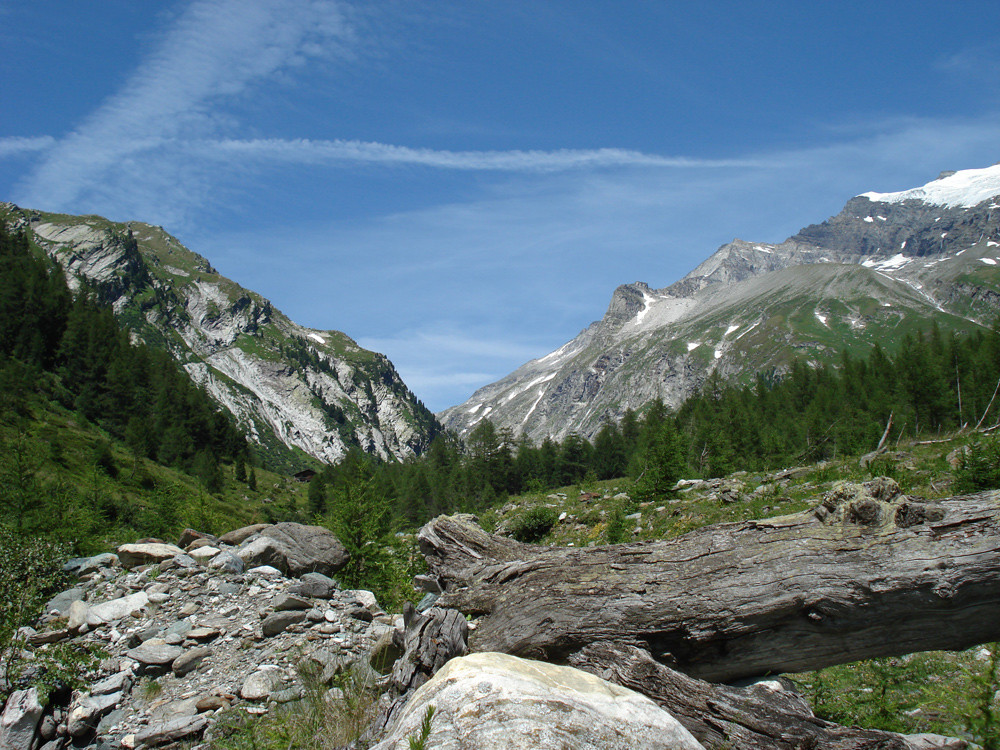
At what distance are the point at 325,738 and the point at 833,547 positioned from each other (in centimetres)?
669

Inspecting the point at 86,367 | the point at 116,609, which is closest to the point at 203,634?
the point at 116,609

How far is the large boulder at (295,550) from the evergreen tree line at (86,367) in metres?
49.3

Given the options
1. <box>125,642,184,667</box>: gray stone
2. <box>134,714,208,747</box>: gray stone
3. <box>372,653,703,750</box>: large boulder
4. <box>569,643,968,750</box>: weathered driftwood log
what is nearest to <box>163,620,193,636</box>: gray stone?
<box>125,642,184,667</box>: gray stone

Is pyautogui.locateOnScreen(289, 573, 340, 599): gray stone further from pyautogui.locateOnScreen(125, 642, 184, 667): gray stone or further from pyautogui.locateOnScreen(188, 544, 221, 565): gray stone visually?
pyautogui.locateOnScreen(188, 544, 221, 565): gray stone

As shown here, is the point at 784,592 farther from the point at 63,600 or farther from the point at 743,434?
the point at 743,434

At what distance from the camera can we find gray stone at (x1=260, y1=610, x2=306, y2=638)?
33.3 feet

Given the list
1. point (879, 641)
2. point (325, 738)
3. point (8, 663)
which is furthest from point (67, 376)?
point (879, 641)

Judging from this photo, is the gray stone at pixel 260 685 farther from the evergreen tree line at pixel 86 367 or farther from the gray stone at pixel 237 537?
the evergreen tree line at pixel 86 367

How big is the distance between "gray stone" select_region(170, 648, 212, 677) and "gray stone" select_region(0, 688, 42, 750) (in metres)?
1.81

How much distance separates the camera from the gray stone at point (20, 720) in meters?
7.41

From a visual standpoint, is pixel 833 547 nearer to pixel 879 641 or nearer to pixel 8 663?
pixel 879 641

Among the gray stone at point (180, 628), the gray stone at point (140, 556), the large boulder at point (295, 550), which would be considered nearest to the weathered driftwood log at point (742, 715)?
the gray stone at point (180, 628)

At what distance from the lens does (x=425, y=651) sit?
7297 mm

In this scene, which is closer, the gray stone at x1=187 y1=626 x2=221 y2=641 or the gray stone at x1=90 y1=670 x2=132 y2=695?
the gray stone at x1=90 y1=670 x2=132 y2=695
